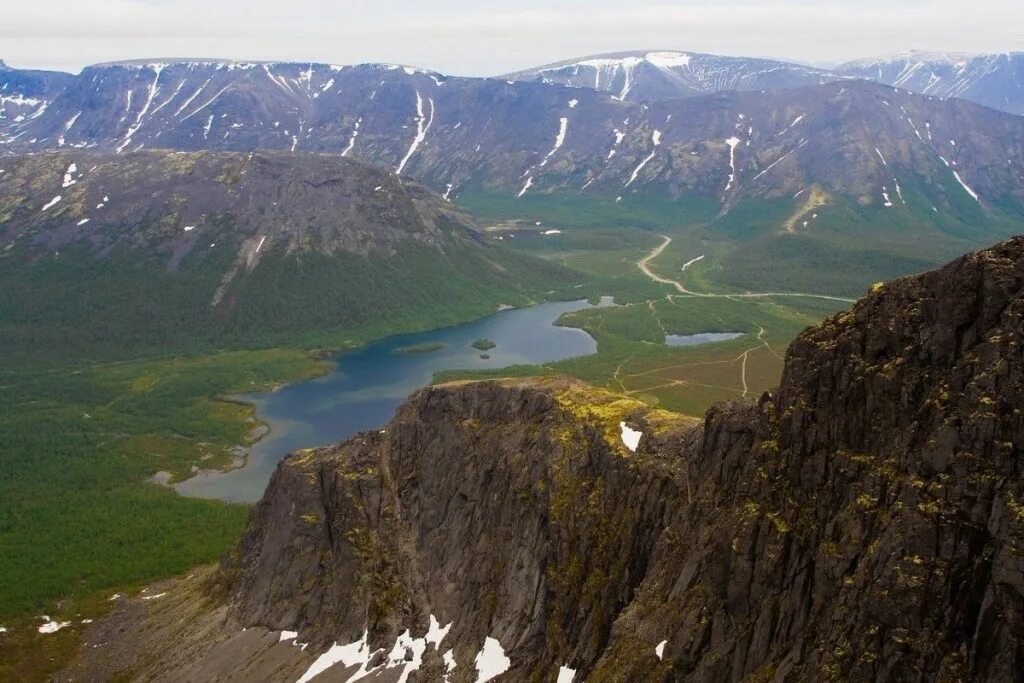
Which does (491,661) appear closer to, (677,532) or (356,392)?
(677,532)

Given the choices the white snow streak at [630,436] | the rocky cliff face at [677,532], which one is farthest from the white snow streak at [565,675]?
the white snow streak at [630,436]

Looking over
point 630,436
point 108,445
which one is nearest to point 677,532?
point 630,436

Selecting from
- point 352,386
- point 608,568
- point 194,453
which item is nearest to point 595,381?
point 352,386

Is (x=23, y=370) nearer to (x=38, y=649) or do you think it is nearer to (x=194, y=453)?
(x=194, y=453)

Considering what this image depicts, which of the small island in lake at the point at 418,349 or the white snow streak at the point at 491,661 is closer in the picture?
the white snow streak at the point at 491,661

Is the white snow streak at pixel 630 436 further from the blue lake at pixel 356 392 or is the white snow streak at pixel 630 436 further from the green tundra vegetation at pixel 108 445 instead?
the blue lake at pixel 356 392

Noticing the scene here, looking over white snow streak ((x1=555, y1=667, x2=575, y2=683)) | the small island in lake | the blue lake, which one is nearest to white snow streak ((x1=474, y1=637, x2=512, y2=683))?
white snow streak ((x1=555, y1=667, x2=575, y2=683))
